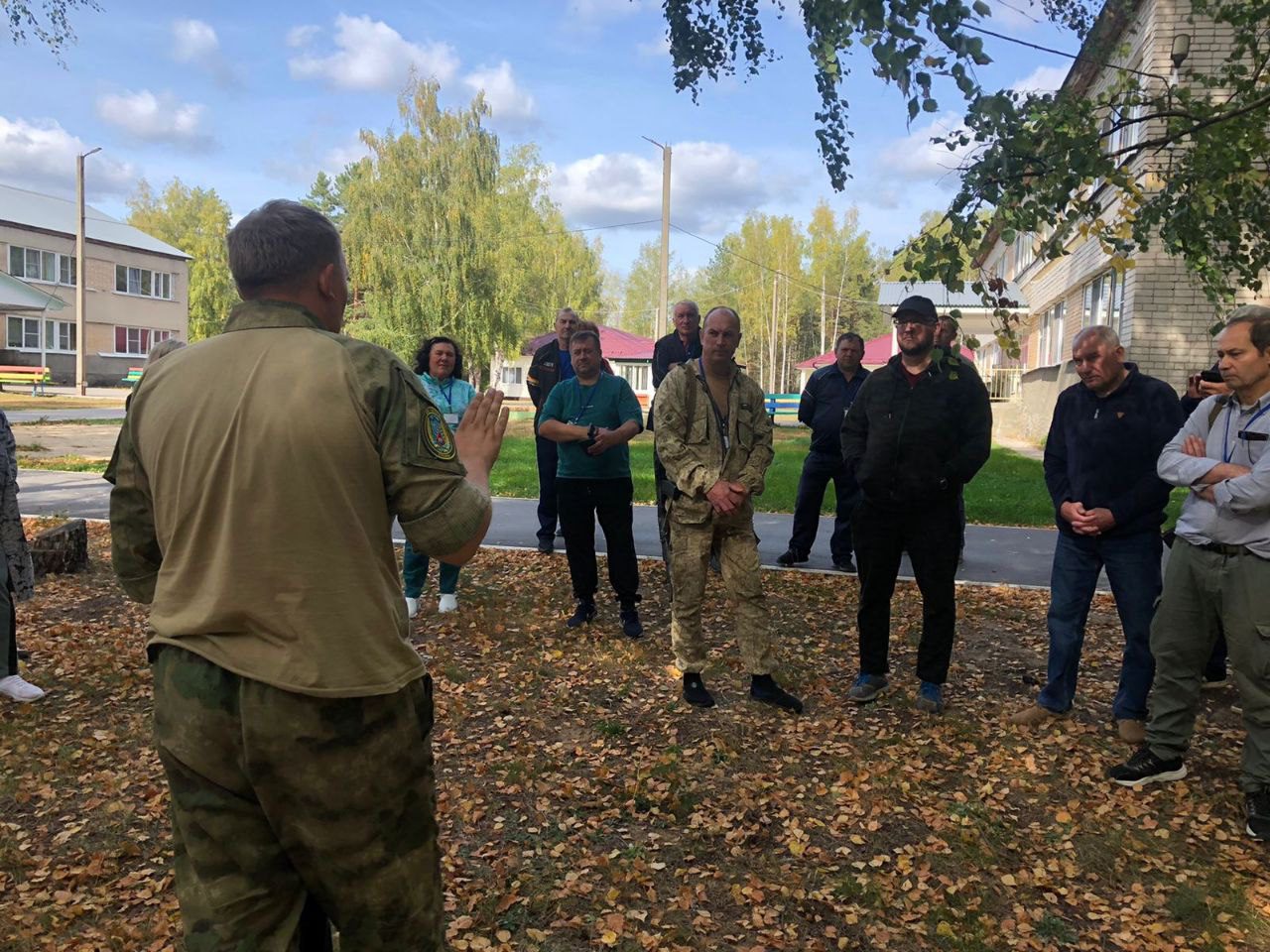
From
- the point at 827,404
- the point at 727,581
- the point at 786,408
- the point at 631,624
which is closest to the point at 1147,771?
the point at 727,581

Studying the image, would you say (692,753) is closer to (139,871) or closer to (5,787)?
(139,871)

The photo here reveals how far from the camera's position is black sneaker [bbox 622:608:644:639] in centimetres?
650

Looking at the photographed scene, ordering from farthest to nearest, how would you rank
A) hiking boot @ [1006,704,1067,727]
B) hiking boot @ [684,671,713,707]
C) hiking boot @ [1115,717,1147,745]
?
hiking boot @ [684,671,713,707], hiking boot @ [1006,704,1067,727], hiking boot @ [1115,717,1147,745]

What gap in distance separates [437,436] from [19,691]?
15.3 feet

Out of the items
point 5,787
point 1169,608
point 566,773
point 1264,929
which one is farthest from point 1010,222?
point 5,787

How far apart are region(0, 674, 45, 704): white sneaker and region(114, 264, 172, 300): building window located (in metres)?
50.2

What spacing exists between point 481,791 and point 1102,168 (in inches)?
156

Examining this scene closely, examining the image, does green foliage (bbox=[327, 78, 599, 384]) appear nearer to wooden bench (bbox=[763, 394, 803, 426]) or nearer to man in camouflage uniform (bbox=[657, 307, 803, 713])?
wooden bench (bbox=[763, 394, 803, 426])

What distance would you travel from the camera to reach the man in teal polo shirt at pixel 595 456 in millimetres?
6352

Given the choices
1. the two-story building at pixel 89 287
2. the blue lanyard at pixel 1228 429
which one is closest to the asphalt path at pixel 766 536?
the blue lanyard at pixel 1228 429

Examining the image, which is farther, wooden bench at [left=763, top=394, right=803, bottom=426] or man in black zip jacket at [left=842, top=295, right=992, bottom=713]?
wooden bench at [left=763, top=394, right=803, bottom=426]

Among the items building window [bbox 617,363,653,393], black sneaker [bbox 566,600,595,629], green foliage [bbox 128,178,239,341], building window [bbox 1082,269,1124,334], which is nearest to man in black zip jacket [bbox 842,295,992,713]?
black sneaker [bbox 566,600,595,629]

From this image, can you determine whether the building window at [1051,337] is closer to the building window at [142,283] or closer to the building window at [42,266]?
the building window at [42,266]

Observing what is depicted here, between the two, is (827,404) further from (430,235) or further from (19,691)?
(430,235)
